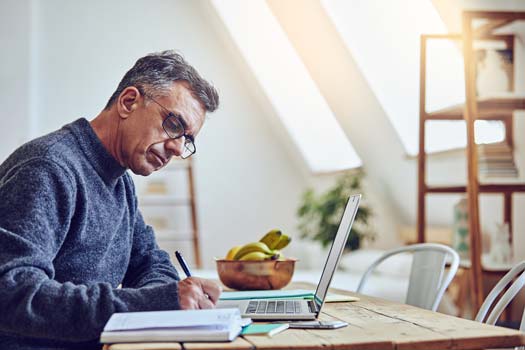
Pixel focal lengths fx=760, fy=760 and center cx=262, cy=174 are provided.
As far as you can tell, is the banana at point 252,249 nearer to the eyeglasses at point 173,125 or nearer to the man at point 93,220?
the man at point 93,220

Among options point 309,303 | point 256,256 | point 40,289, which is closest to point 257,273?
point 256,256

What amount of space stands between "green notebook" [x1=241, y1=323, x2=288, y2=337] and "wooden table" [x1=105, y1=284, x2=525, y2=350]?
0.01m

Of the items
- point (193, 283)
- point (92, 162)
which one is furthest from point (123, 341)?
point (92, 162)

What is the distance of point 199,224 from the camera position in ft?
20.8

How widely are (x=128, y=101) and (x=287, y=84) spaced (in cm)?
423

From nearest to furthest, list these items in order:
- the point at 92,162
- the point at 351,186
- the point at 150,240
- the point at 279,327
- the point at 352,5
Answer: the point at 279,327 < the point at 92,162 < the point at 150,240 < the point at 352,5 < the point at 351,186

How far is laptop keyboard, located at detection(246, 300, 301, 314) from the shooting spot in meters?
1.43

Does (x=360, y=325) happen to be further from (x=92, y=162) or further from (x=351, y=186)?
(x=351, y=186)

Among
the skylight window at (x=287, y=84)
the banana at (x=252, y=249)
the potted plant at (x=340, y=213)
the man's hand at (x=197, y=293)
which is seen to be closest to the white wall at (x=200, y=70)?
the skylight window at (x=287, y=84)

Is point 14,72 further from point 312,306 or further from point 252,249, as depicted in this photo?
point 312,306

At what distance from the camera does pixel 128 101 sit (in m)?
1.57

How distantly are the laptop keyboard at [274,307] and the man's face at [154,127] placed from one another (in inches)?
14.1

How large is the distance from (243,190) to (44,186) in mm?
5092

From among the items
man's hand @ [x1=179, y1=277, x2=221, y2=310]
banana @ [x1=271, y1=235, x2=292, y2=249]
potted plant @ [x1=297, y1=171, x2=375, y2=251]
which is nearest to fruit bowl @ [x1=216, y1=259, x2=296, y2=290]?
banana @ [x1=271, y1=235, x2=292, y2=249]
